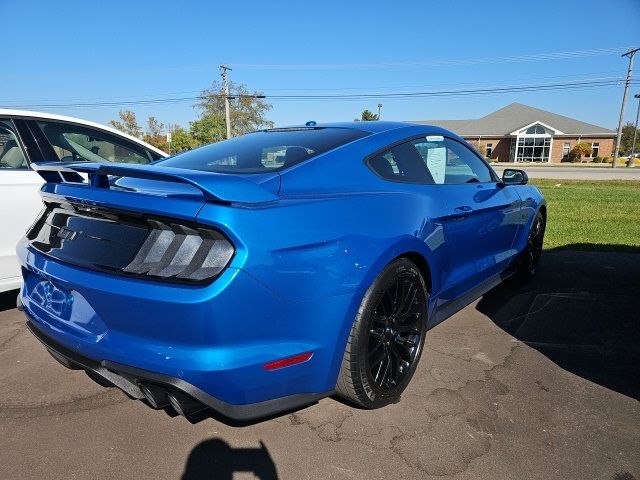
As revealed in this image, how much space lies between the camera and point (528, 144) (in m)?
54.1

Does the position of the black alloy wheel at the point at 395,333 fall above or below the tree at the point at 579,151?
below

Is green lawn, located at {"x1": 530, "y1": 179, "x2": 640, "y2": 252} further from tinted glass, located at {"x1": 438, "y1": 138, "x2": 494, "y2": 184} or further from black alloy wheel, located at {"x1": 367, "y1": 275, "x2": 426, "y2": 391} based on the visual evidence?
black alloy wheel, located at {"x1": 367, "y1": 275, "x2": 426, "y2": 391}

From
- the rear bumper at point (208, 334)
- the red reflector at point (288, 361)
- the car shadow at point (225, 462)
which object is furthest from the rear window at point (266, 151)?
the car shadow at point (225, 462)

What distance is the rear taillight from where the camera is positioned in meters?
1.66

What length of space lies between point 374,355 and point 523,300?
249 centimetres

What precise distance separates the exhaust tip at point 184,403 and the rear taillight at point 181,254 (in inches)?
18.0

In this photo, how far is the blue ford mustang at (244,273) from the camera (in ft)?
5.47

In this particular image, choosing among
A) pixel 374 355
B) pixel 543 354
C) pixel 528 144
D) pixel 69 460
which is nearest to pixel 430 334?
pixel 543 354

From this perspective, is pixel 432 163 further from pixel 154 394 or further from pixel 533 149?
pixel 533 149

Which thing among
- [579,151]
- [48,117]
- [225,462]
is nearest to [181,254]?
[225,462]

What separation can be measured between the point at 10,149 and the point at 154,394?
318 cm

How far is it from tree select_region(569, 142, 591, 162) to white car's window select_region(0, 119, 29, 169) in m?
58.8

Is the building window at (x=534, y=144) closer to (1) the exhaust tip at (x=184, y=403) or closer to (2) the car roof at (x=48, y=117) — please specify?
(2) the car roof at (x=48, y=117)

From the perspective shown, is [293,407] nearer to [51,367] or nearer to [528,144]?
[51,367]
